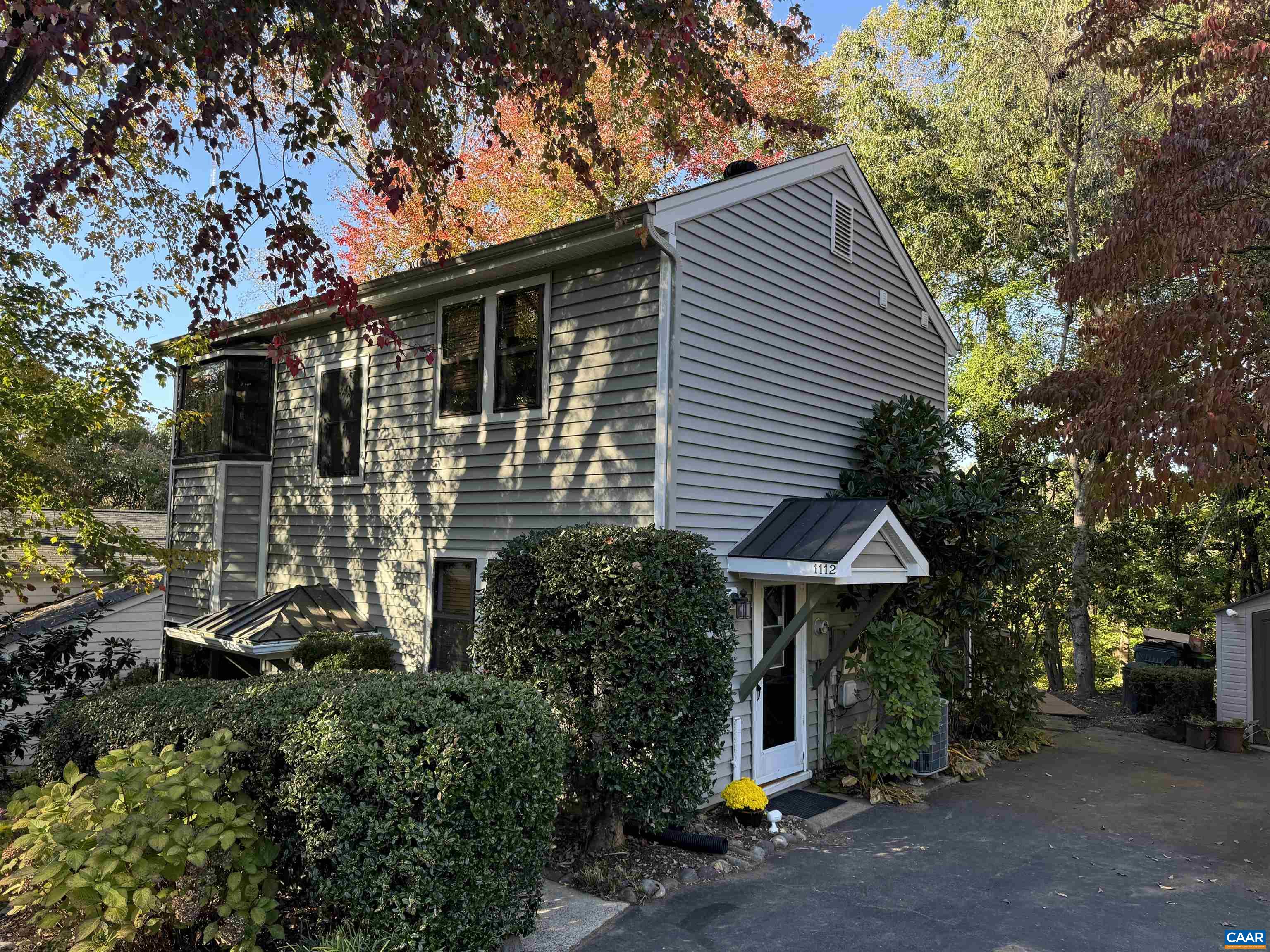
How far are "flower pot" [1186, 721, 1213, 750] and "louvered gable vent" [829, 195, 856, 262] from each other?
294 inches

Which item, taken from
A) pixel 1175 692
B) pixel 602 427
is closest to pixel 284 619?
pixel 602 427

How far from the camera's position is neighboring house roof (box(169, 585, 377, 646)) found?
28.6 ft

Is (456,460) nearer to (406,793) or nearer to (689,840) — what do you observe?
(689,840)

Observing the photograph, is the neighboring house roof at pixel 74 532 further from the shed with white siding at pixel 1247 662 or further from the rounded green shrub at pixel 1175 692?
the rounded green shrub at pixel 1175 692

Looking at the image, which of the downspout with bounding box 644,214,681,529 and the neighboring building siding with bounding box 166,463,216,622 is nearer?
the downspout with bounding box 644,214,681,529

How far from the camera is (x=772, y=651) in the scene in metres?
7.24

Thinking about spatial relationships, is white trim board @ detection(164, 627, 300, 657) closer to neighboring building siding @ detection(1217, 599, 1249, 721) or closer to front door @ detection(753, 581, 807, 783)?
front door @ detection(753, 581, 807, 783)

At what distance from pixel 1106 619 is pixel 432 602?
2003 cm

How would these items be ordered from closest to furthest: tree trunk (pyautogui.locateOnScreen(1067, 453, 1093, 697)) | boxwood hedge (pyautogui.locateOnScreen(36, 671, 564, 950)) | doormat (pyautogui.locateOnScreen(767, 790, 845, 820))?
boxwood hedge (pyautogui.locateOnScreen(36, 671, 564, 950)) < doormat (pyautogui.locateOnScreen(767, 790, 845, 820)) < tree trunk (pyautogui.locateOnScreen(1067, 453, 1093, 697))

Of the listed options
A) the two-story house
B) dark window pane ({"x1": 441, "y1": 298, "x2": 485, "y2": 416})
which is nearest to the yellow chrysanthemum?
the two-story house

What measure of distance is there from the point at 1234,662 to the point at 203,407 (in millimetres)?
14242

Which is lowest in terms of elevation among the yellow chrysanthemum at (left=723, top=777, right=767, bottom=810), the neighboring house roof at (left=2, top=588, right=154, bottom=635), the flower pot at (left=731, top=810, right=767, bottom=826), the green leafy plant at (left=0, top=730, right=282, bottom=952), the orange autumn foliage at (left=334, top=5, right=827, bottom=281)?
the flower pot at (left=731, top=810, right=767, bottom=826)

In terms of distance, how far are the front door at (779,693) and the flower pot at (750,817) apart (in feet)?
2.56

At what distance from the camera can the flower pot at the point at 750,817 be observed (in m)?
6.75
